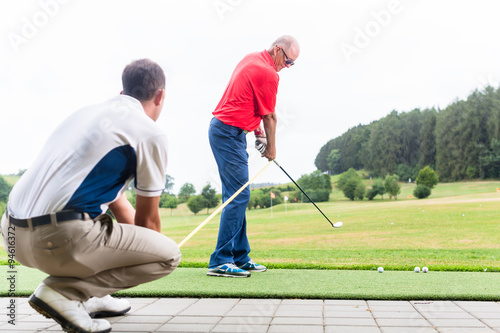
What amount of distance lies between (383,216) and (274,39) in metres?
11.9

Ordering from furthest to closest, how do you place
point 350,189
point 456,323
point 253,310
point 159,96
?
point 350,189
point 253,310
point 456,323
point 159,96

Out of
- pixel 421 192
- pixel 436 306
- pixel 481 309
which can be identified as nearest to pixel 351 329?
pixel 436 306

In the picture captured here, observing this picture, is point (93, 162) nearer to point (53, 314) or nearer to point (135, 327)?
point (53, 314)

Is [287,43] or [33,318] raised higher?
[287,43]

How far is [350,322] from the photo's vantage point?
2.05 metres

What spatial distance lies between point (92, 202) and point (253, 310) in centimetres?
Result: 105

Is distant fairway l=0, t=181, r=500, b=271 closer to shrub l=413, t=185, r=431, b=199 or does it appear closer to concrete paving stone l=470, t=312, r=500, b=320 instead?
shrub l=413, t=185, r=431, b=199

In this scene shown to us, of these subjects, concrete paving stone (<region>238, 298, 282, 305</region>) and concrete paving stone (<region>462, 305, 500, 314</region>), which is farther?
concrete paving stone (<region>238, 298, 282, 305</region>)

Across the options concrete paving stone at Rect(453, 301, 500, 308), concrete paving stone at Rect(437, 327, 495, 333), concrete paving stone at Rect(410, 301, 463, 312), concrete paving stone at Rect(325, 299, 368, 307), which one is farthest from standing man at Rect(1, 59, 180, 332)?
concrete paving stone at Rect(453, 301, 500, 308)

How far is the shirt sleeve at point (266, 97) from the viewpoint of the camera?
3.27 metres


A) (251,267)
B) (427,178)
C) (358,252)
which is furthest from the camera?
(427,178)

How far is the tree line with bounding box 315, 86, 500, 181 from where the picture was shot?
1044 inches

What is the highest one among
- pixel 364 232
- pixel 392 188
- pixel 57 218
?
pixel 392 188

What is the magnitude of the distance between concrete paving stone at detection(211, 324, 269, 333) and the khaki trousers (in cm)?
35
